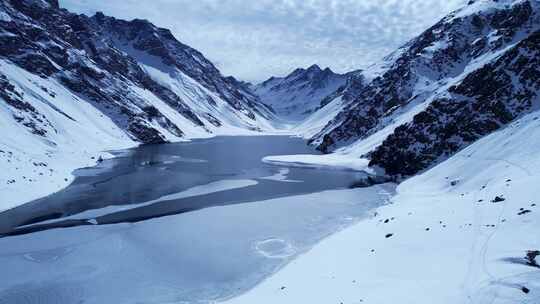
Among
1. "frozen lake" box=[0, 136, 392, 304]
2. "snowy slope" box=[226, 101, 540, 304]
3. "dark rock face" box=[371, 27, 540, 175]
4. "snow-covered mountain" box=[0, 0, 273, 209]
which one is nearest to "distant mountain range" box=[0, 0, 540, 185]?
"dark rock face" box=[371, 27, 540, 175]

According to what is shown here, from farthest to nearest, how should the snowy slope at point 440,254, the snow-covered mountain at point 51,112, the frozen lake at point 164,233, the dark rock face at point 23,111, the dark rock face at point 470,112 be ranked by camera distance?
the dark rock face at point 23,111, the snow-covered mountain at point 51,112, the dark rock face at point 470,112, the frozen lake at point 164,233, the snowy slope at point 440,254

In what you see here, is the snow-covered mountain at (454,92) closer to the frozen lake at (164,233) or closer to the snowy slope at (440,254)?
the frozen lake at (164,233)

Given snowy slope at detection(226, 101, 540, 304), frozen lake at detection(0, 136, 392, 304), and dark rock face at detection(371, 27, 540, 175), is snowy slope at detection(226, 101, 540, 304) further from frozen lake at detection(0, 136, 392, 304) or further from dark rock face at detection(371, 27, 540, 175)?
dark rock face at detection(371, 27, 540, 175)

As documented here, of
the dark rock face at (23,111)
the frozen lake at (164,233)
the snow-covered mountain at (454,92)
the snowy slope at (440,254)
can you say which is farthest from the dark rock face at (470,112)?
the dark rock face at (23,111)

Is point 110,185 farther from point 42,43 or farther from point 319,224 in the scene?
point 42,43

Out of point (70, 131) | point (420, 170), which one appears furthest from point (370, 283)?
point (70, 131)
